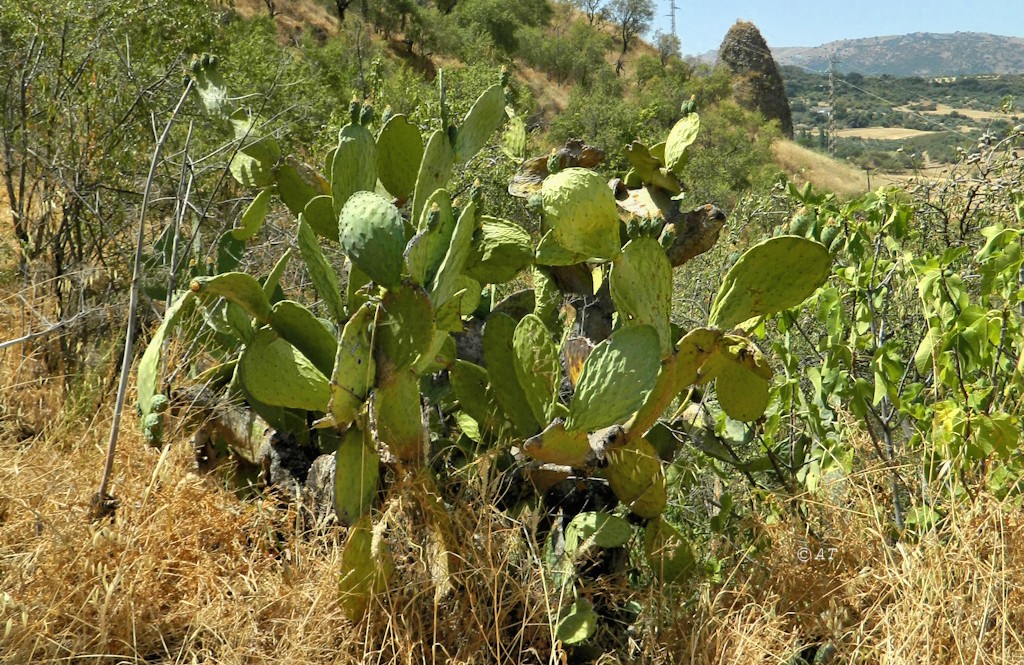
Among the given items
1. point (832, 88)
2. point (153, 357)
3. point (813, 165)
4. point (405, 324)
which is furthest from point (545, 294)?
point (813, 165)

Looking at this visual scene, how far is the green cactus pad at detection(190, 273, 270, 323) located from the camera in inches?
51.8

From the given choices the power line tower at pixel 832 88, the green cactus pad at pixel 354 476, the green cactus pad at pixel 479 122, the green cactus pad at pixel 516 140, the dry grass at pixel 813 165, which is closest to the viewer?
the green cactus pad at pixel 354 476

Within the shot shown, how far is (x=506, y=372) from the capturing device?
1.61 metres

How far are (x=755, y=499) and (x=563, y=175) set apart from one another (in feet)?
3.13

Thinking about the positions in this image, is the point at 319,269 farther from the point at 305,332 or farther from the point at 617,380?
the point at 617,380

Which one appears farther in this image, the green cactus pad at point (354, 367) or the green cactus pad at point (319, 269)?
the green cactus pad at point (319, 269)

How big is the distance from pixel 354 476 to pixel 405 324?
0.84 ft

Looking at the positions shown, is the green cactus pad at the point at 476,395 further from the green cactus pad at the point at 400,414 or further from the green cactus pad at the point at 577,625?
the green cactus pad at the point at 577,625

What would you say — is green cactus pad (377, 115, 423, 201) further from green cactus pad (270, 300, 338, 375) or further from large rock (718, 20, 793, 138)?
large rock (718, 20, 793, 138)

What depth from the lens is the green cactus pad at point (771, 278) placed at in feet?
4.78

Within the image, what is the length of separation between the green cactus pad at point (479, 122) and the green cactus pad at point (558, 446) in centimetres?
60

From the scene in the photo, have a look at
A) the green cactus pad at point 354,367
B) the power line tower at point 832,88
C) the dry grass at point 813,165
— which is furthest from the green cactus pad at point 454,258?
the dry grass at point 813,165

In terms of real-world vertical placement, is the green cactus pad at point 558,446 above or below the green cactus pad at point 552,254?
below

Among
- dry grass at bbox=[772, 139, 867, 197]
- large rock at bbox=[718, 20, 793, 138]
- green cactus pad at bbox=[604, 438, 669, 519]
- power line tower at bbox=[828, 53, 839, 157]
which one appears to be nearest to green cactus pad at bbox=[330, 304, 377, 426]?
green cactus pad at bbox=[604, 438, 669, 519]
